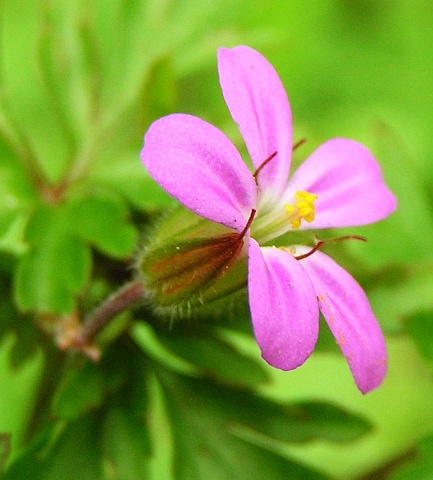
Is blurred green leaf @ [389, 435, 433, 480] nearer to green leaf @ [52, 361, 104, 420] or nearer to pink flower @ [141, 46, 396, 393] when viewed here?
pink flower @ [141, 46, 396, 393]

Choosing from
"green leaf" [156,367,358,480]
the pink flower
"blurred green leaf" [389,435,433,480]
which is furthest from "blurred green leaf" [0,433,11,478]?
"blurred green leaf" [389,435,433,480]

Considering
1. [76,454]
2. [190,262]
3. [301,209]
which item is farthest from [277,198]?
[76,454]

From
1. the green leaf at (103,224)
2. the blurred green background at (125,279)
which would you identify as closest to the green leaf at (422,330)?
the blurred green background at (125,279)

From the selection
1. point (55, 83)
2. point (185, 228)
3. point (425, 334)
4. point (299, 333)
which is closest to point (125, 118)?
point (55, 83)

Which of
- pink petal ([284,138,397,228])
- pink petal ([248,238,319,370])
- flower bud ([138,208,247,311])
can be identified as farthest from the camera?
pink petal ([284,138,397,228])

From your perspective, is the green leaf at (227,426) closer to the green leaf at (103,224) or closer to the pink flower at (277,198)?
the green leaf at (103,224)

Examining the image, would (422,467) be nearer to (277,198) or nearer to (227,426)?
(227,426)

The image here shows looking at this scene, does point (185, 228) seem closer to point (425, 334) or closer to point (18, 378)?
point (425, 334)
